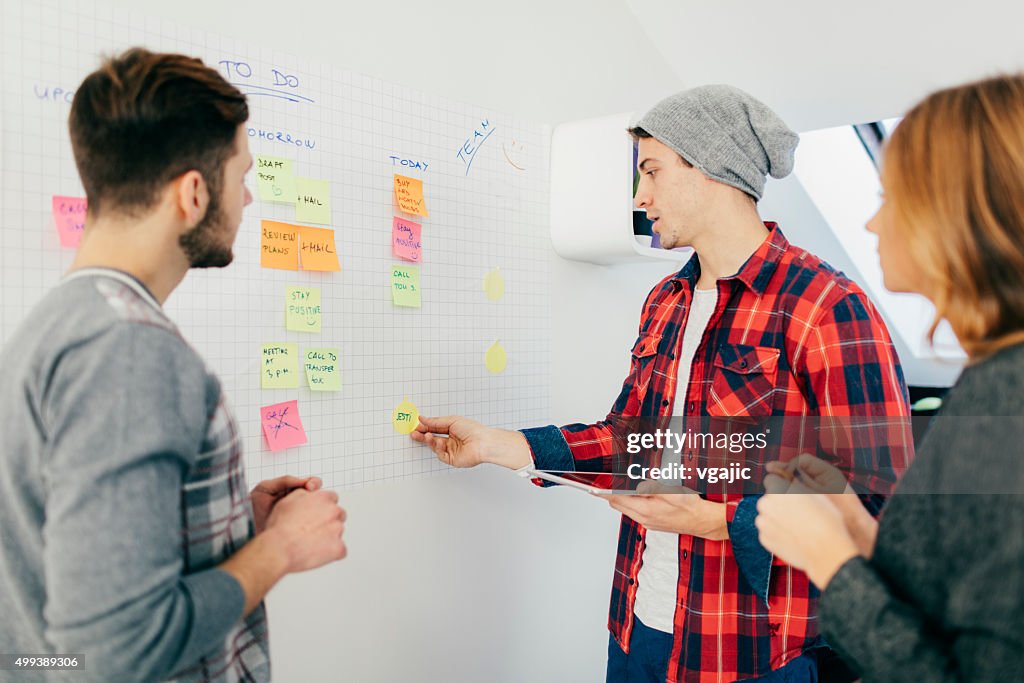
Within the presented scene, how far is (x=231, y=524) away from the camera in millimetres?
882

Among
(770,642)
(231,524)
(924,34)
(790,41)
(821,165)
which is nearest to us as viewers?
(231,524)

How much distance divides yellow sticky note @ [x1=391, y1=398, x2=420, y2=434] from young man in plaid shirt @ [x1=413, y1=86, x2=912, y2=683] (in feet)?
0.11

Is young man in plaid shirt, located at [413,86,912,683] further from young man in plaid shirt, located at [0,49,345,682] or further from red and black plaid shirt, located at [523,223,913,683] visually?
young man in plaid shirt, located at [0,49,345,682]

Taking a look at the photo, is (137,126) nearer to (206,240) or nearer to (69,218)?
(206,240)

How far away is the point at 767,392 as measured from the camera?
4.56 feet

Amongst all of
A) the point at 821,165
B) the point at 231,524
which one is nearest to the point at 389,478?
the point at 231,524

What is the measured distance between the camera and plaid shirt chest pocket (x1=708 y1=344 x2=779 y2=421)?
139 cm

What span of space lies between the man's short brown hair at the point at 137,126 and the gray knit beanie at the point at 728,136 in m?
0.96

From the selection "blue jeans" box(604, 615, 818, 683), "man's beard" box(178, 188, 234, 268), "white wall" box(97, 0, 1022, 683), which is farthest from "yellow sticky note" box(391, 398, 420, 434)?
"man's beard" box(178, 188, 234, 268)

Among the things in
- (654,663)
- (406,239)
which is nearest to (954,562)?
(654,663)

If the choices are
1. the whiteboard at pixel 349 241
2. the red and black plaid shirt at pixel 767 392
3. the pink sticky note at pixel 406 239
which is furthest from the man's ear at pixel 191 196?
the red and black plaid shirt at pixel 767 392

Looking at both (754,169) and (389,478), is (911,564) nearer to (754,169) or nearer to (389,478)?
(754,169)

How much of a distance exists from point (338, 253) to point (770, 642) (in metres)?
1.08

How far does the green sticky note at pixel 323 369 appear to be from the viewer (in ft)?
4.82
